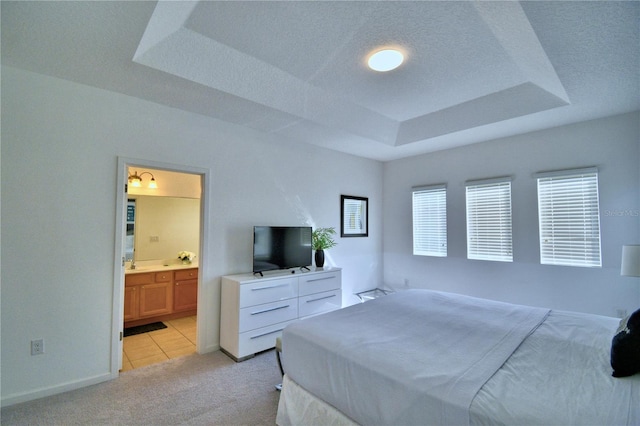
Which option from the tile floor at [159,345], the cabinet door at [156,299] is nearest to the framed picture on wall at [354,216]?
the tile floor at [159,345]

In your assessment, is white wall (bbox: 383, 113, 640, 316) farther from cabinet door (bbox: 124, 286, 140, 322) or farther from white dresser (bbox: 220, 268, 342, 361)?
cabinet door (bbox: 124, 286, 140, 322)

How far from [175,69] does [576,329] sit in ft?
11.8

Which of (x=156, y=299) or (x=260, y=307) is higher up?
(x=260, y=307)

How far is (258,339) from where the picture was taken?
3.11 meters

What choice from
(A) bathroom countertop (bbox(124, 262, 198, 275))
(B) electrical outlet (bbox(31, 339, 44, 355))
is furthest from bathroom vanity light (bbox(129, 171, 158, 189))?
(B) electrical outlet (bbox(31, 339, 44, 355))

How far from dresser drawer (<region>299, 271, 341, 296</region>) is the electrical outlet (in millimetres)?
2355

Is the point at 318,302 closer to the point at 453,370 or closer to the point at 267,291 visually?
the point at 267,291

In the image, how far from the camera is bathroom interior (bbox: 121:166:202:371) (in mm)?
3793

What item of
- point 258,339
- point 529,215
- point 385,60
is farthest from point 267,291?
point 529,215

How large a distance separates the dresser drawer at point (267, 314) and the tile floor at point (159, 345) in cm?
78

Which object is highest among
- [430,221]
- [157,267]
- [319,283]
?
[430,221]

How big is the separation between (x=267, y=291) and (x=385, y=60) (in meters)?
2.59

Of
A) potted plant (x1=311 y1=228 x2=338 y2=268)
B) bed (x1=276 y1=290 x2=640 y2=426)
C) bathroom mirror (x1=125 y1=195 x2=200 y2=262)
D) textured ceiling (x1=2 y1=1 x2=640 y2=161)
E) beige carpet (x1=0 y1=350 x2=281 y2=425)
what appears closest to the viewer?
bed (x1=276 y1=290 x2=640 y2=426)

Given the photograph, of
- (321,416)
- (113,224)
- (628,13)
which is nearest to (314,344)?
(321,416)
